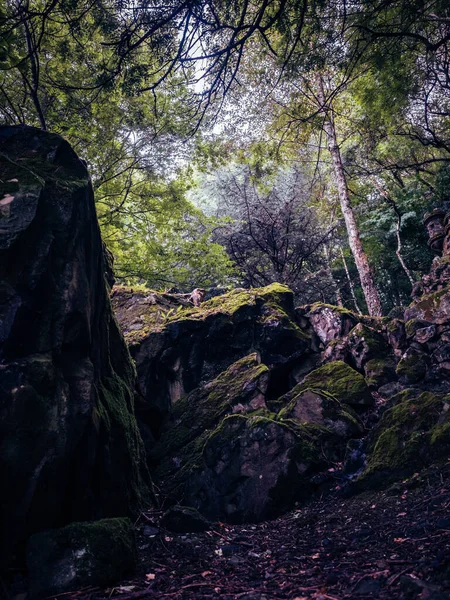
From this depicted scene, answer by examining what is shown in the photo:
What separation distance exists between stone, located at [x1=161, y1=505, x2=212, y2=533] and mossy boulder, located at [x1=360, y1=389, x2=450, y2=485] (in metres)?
1.89

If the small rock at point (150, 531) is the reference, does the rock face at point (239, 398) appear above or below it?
above

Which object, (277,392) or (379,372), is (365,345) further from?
(277,392)

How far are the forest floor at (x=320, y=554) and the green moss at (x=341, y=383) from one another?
2278 millimetres

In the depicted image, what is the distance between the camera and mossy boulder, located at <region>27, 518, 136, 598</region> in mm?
2621

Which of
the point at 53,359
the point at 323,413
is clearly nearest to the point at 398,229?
the point at 323,413

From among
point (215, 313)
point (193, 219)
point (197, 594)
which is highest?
point (193, 219)

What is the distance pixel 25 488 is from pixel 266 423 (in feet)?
9.81

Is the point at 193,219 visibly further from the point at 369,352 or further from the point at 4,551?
the point at 4,551

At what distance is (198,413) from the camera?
269 inches

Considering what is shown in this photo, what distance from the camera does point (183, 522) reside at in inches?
158

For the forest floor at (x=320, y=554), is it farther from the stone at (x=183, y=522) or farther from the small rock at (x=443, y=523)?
the stone at (x=183, y=522)

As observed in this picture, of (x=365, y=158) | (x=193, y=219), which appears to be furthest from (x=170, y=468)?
(x=365, y=158)

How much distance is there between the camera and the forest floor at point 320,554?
2322 mm

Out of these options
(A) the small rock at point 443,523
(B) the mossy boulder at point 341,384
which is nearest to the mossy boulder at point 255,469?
(B) the mossy boulder at point 341,384
